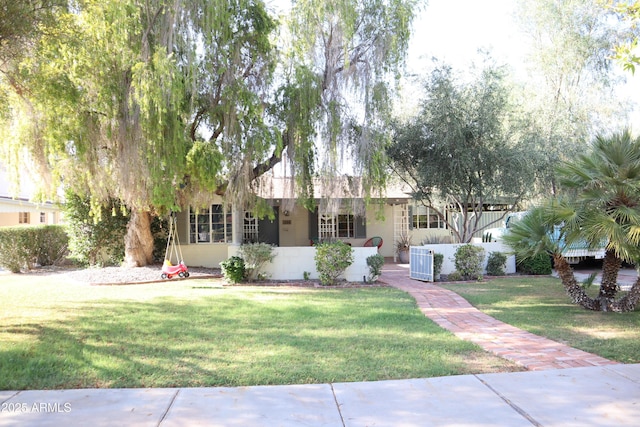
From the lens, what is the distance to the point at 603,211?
8305 millimetres

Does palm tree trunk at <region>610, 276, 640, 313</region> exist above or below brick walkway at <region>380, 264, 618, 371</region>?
above

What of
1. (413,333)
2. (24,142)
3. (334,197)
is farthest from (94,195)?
(413,333)

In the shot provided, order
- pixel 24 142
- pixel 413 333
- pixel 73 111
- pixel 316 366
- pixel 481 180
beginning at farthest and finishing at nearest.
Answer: pixel 481 180
pixel 24 142
pixel 73 111
pixel 413 333
pixel 316 366

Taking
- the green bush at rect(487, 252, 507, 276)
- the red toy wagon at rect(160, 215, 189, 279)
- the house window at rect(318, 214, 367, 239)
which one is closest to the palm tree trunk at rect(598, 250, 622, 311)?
the green bush at rect(487, 252, 507, 276)

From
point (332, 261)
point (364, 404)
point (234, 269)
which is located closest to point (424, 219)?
point (332, 261)

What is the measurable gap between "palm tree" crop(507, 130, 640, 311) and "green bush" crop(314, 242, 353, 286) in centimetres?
455

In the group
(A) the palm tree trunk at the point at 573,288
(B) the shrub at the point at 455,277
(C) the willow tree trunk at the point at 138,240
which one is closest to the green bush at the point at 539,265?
(B) the shrub at the point at 455,277

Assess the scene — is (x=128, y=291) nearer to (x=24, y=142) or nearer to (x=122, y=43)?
(x=24, y=142)

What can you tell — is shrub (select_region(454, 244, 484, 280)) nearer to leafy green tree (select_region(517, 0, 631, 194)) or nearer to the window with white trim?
the window with white trim

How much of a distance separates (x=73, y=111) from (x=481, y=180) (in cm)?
1109

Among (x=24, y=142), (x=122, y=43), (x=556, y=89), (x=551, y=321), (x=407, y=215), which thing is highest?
(x=556, y=89)

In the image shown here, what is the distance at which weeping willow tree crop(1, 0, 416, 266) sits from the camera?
434 inches

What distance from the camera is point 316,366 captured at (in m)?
5.59

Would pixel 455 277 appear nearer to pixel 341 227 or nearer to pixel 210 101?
pixel 341 227
